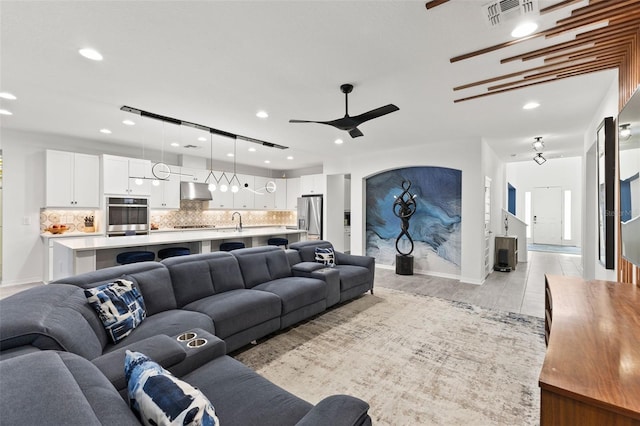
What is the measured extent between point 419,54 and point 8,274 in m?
7.36

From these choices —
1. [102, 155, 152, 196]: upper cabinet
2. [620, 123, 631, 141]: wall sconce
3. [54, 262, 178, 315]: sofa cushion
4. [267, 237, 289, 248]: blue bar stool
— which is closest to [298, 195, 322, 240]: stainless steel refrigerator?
[267, 237, 289, 248]: blue bar stool

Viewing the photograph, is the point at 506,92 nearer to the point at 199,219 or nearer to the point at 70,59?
the point at 70,59

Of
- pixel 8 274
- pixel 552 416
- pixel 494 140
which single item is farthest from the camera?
pixel 494 140

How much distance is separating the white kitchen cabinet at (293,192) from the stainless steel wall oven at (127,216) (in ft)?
14.1

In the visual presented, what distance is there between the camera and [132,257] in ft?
13.1

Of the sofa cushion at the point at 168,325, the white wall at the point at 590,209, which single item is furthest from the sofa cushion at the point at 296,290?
the white wall at the point at 590,209

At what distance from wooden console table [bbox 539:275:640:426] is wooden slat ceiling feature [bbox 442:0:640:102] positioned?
1908 mm

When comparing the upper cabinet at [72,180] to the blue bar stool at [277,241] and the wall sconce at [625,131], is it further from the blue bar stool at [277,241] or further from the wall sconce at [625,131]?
the wall sconce at [625,131]

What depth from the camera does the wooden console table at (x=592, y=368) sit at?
0.92m

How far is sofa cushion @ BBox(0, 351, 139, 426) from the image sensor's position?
0.69 m

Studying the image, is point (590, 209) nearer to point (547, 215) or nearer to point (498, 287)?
point (498, 287)

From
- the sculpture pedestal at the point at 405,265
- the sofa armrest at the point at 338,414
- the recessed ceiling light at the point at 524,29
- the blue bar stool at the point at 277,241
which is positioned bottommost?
the sculpture pedestal at the point at 405,265

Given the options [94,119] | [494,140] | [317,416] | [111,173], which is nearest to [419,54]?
[317,416]

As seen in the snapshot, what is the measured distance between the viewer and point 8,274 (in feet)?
16.6
